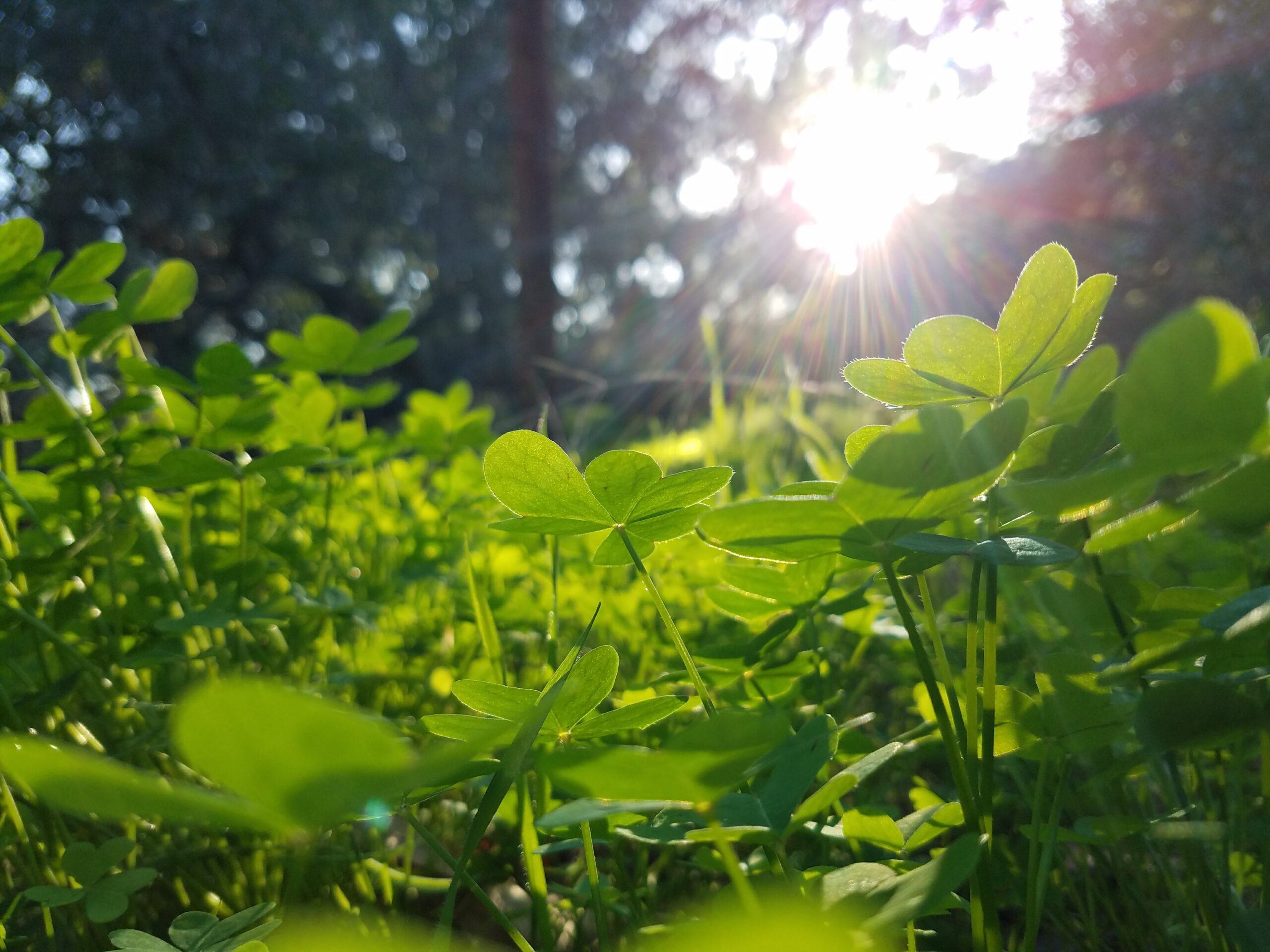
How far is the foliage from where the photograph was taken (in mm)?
274

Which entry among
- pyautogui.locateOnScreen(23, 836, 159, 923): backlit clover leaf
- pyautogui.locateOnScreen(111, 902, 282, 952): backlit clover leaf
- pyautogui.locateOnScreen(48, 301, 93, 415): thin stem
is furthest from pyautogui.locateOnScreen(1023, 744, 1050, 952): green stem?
pyautogui.locateOnScreen(48, 301, 93, 415): thin stem

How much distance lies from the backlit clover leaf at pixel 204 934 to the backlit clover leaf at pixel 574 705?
133 mm

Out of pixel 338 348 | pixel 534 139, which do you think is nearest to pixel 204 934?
pixel 338 348

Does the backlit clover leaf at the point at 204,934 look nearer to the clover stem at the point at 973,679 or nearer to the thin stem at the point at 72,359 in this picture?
the clover stem at the point at 973,679

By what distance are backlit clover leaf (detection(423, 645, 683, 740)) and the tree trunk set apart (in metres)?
4.13

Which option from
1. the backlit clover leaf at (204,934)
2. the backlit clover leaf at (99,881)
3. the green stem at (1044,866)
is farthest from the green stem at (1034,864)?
the backlit clover leaf at (99,881)

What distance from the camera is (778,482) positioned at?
146 centimetres

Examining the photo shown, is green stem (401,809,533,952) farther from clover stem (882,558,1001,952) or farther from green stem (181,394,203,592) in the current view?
green stem (181,394,203,592)

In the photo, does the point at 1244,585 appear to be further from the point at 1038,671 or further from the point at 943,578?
the point at 943,578

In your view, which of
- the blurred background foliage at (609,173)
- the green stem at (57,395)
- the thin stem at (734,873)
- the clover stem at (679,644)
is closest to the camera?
the thin stem at (734,873)

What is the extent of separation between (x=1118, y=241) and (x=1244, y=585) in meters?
5.45

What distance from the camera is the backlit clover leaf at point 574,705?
0.40 m

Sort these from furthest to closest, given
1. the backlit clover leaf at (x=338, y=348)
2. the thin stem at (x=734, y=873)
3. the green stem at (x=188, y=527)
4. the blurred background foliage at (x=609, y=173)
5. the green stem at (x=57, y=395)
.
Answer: the blurred background foliage at (x=609, y=173) → the backlit clover leaf at (x=338, y=348) → the green stem at (x=188, y=527) → the green stem at (x=57, y=395) → the thin stem at (x=734, y=873)

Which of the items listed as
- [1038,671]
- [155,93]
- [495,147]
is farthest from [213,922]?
[495,147]
